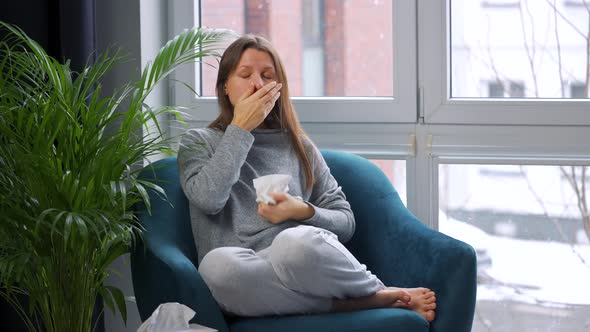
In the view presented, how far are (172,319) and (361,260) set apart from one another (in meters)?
0.76

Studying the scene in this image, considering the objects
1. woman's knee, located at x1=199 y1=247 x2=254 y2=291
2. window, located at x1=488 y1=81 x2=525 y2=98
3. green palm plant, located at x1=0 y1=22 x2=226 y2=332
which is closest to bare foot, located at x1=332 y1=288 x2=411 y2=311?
woman's knee, located at x1=199 y1=247 x2=254 y2=291

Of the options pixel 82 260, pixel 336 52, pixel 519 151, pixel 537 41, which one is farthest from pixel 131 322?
pixel 537 41

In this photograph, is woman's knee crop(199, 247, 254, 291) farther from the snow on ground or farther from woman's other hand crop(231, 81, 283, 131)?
the snow on ground

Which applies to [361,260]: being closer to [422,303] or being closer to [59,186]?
[422,303]

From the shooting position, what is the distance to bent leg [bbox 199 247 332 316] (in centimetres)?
230

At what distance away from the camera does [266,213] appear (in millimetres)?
2582

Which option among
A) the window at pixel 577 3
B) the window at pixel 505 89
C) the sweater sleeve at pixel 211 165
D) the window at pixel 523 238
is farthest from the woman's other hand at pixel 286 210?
the window at pixel 577 3

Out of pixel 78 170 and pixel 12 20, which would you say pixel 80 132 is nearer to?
pixel 78 170

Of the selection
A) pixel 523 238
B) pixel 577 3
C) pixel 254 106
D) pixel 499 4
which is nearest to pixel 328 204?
pixel 254 106

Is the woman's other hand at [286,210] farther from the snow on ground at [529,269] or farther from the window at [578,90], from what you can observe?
the window at [578,90]

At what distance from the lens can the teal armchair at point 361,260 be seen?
2266 mm

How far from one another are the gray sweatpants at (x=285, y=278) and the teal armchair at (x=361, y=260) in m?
0.04

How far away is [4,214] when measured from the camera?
2.40m

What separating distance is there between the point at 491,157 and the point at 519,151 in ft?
0.31
